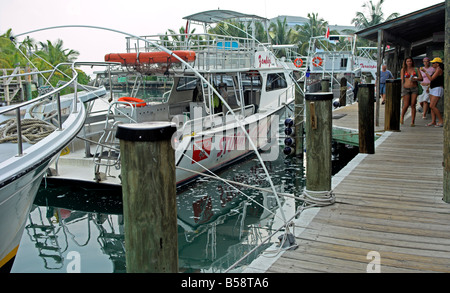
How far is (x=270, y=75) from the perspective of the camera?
15.7m

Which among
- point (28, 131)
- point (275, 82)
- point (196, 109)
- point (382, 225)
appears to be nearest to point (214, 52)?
point (196, 109)

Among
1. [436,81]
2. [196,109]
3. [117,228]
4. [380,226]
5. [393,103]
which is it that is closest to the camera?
[380,226]

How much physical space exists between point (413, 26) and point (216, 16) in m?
6.05

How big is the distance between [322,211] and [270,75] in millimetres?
11127

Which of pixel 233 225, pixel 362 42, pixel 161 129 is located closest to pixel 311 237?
pixel 161 129

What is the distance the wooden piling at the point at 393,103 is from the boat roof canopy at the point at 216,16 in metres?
5.67

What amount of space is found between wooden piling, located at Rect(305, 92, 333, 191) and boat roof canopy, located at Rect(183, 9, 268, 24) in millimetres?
9479

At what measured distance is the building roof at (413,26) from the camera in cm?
966

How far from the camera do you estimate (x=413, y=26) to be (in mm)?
A: 11188

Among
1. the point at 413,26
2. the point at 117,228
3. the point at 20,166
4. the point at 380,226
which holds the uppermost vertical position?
the point at 413,26

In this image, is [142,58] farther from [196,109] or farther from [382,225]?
[382,225]

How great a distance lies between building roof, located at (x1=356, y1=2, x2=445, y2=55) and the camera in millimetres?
9656
